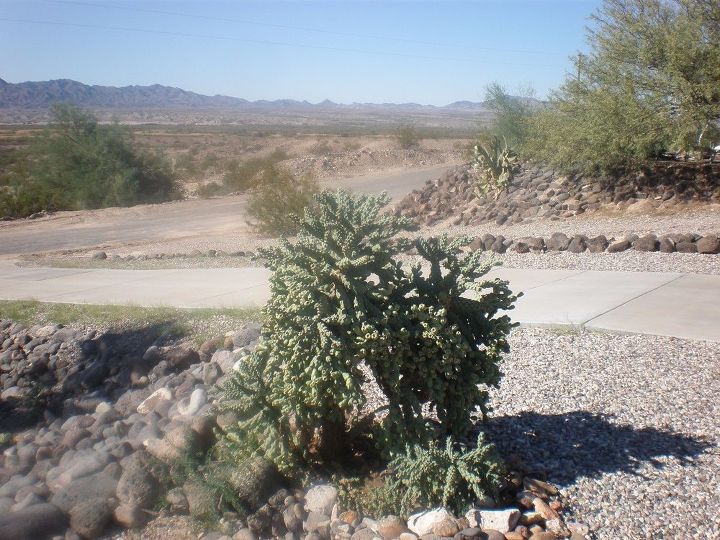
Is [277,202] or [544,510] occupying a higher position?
[544,510]

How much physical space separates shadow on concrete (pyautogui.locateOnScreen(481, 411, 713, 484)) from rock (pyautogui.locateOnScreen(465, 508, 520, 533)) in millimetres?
569

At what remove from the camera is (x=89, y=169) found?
3791cm

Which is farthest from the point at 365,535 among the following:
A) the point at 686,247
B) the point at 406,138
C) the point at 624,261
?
the point at 406,138

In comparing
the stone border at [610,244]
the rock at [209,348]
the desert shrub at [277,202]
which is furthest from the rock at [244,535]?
the desert shrub at [277,202]

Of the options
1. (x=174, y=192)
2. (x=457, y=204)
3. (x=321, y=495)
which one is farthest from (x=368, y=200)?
(x=174, y=192)

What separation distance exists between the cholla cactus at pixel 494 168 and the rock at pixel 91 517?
19.0 metres

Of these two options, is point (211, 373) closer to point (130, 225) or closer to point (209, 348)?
point (209, 348)

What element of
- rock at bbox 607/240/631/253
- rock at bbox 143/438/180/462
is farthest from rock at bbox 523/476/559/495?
rock at bbox 607/240/631/253

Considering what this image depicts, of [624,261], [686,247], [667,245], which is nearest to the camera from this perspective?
[624,261]

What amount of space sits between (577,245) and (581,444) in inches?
333

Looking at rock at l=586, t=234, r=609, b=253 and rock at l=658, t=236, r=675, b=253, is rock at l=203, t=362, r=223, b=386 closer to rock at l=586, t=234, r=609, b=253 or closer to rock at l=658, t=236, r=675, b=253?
rock at l=586, t=234, r=609, b=253

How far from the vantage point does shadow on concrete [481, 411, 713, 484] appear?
4.91 meters

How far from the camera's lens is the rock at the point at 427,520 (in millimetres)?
4348

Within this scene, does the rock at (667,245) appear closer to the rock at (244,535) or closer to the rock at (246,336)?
the rock at (246,336)
